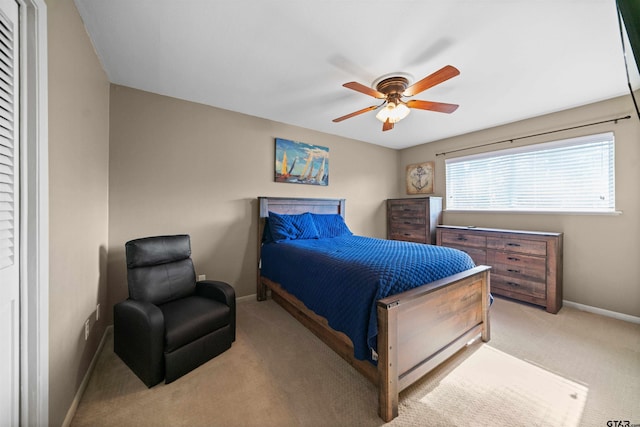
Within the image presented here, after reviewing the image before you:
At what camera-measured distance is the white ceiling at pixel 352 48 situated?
1.52 meters

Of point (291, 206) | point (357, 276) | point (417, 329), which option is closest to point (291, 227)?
point (291, 206)

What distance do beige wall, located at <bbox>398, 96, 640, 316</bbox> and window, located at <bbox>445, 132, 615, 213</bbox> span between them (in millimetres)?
95

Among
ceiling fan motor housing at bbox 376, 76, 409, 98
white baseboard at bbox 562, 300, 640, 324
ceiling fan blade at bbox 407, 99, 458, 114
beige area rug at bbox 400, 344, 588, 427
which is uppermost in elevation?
ceiling fan motor housing at bbox 376, 76, 409, 98

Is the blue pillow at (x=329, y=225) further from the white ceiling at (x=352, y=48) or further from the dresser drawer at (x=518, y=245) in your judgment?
the dresser drawer at (x=518, y=245)

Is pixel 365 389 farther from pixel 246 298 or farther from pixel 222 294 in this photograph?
pixel 246 298

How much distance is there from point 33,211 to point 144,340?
1.02 m

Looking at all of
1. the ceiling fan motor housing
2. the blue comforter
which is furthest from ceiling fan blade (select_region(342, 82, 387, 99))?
the blue comforter

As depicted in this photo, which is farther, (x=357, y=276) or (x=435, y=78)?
(x=435, y=78)

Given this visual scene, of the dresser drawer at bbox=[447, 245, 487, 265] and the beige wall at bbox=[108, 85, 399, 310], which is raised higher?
the beige wall at bbox=[108, 85, 399, 310]

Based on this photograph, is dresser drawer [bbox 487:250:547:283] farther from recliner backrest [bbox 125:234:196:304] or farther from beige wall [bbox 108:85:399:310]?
recliner backrest [bbox 125:234:196:304]

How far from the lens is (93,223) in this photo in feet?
6.30

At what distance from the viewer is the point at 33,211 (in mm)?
1076

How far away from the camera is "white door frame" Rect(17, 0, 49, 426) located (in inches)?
41.1

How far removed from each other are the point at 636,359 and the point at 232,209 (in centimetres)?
405
